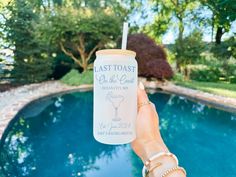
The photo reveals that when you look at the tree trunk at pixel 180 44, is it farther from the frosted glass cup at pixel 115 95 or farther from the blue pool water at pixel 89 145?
Answer: the frosted glass cup at pixel 115 95

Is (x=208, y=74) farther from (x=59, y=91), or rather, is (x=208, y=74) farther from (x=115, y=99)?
(x=115, y=99)

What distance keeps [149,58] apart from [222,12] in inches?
189

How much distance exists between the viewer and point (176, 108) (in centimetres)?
864

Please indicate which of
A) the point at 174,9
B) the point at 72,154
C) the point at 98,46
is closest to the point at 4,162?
the point at 72,154

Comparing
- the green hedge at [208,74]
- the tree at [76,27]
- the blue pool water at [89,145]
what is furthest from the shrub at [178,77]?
the blue pool water at [89,145]

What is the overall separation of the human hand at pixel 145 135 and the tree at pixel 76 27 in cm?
1069

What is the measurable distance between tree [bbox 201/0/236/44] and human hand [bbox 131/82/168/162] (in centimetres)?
1330

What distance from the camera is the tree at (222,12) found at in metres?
13.9

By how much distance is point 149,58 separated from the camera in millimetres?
12266

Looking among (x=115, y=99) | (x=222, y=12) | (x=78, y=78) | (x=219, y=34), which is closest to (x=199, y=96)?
(x=78, y=78)

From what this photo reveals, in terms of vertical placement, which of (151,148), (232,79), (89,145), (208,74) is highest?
(151,148)

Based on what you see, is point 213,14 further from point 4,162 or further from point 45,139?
point 4,162

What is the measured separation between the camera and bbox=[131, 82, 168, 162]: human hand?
1.41 meters

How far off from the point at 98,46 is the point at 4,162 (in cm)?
933
